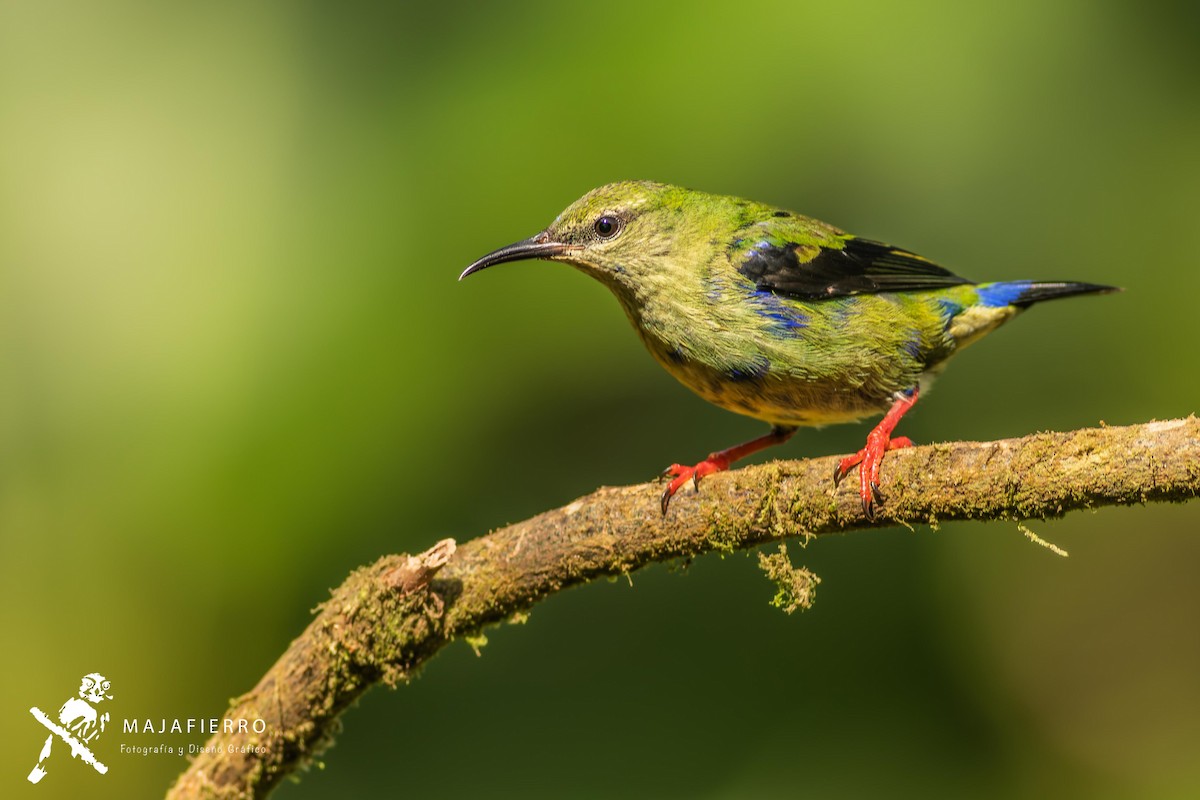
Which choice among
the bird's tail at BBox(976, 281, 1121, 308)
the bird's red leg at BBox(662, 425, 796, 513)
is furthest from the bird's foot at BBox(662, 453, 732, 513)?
the bird's tail at BBox(976, 281, 1121, 308)

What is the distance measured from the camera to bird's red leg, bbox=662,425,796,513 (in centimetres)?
394

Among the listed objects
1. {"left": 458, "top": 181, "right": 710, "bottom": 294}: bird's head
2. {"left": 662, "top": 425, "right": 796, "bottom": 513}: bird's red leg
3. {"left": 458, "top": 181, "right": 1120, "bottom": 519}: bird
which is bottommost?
{"left": 662, "top": 425, "right": 796, "bottom": 513}: bird's red leg

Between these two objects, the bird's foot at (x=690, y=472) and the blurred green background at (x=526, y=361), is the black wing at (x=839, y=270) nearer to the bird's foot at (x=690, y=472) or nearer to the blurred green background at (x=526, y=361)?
the blurred green background at (x=526, y=361)

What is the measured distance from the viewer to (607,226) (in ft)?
16.6

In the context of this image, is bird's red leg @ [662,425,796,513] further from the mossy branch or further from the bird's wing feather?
the bird's wing feather

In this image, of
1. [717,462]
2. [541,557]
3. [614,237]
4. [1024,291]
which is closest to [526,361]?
[614,237]

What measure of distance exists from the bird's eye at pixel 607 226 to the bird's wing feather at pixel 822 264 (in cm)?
53

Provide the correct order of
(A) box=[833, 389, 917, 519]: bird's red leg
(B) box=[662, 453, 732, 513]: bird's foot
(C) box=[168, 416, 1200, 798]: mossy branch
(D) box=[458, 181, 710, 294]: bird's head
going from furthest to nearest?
1. (D) box=[458, 181, 710, 294]: bird's head
2. (B) box=[662, 453, 732, 513]: bird's foot
3. (A) box=[833, 389, 917, 519]: bird's red leg
4. (C) box=[168, 416, 1200, 798]: mossy branch

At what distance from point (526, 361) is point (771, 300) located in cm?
116

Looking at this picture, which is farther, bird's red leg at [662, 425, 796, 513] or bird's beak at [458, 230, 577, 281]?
bird's beak at [458, 230, 577, 281]

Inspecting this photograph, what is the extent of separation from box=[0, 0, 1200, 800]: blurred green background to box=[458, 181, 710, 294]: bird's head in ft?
0.77

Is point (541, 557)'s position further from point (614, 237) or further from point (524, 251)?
point (614, 237)

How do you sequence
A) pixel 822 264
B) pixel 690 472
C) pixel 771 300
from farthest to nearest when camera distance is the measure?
pixel 822 264 < pixel 771 300 < pixel 690 472

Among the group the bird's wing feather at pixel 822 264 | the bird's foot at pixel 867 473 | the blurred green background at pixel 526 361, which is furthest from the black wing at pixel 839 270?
the bird's foot at pixel 867 473
